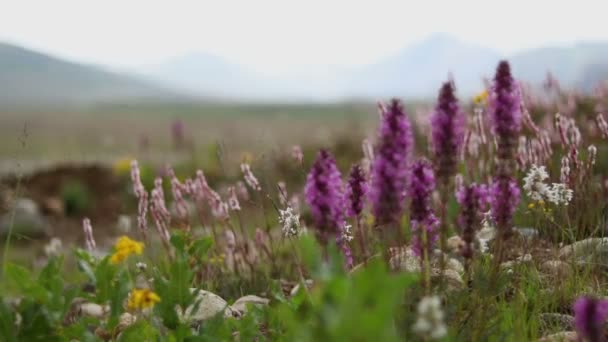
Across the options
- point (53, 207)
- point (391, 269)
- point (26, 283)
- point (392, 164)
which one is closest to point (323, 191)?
point (392, 164)

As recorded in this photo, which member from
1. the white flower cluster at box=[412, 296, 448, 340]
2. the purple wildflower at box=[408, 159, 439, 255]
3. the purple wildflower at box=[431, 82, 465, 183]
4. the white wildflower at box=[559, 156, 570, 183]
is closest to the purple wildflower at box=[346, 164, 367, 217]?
the purple wildflower at box=[408, 159, 439, 255]

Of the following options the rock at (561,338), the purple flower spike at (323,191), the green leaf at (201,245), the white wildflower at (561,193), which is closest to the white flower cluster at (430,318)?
the purple flower spike at (323,191)

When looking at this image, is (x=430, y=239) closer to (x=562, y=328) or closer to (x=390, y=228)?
(x=390, y=228)

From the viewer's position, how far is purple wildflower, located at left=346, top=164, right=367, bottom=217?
9.46ft

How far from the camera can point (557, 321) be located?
11.6 feet

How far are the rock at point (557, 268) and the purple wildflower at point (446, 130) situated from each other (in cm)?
158

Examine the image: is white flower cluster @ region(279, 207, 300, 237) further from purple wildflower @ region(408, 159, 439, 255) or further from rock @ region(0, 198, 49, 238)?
rock @ region(0, 198, 49, 238)

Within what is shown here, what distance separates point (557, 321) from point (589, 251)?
0.92 meters

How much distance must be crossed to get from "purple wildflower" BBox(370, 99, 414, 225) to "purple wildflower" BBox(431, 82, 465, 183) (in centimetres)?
20

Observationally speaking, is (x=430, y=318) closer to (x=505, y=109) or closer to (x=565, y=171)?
(x=505, y=109)

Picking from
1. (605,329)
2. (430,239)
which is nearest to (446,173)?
(430,239)

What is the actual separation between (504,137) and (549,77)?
4891 mm

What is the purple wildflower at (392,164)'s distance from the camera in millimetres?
2391

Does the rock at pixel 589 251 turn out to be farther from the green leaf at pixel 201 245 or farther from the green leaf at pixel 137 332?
the green leaf at pixel 137 332
